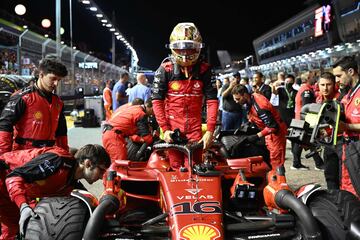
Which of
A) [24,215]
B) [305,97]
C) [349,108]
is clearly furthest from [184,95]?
[305,97]

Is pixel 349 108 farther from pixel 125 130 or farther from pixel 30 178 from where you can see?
pixel 125 130

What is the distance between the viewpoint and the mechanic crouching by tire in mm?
7133

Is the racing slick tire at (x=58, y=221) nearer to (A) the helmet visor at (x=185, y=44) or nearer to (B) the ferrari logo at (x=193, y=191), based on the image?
(B) the ferrari logo at (x=193, y=191)

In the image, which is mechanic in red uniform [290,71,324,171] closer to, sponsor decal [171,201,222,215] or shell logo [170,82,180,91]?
shell logo [170,82,180,91]

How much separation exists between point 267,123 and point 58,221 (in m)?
4.17

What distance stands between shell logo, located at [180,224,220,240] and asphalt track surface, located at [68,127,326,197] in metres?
3.87

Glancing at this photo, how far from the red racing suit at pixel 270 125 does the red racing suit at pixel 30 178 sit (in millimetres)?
3429

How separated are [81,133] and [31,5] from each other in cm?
3430

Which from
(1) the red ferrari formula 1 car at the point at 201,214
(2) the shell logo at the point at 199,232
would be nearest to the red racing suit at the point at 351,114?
(1) the red ferrari formula 1 car at the point at 201,214

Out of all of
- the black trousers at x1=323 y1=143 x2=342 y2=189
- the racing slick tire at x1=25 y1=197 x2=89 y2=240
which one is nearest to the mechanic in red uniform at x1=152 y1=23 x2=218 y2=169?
the black trousers at x1=323 y1=143 x2=342 y2=189

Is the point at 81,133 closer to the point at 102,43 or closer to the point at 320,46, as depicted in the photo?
the point at 320,46

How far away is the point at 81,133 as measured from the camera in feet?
51.3

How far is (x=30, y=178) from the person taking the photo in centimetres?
388

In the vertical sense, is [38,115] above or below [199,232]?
above
